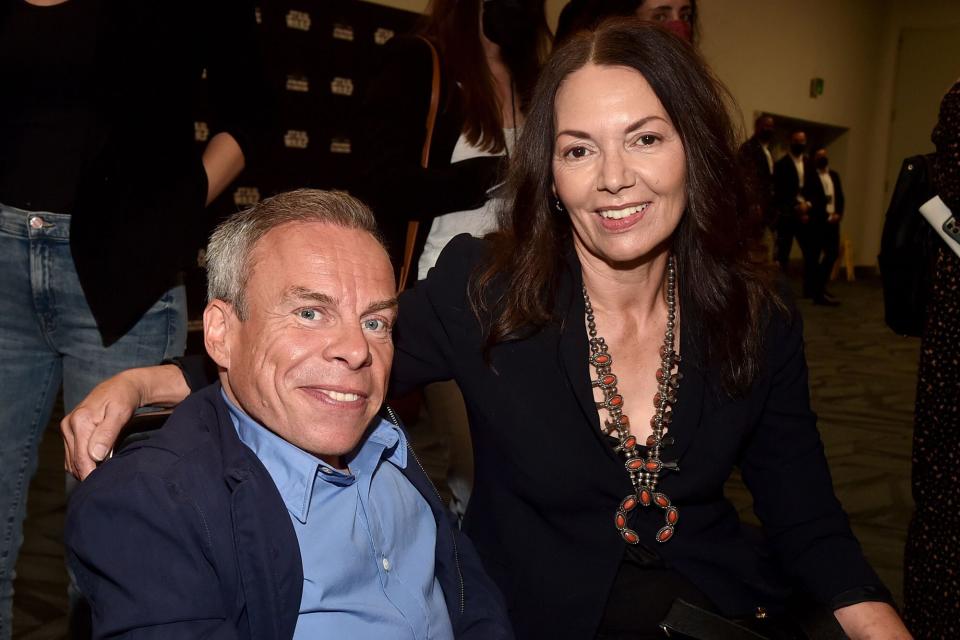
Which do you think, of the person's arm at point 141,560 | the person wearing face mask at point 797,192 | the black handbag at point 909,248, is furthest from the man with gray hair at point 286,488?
the person wearing face mask at point 797,192

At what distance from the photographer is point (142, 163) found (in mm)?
1738

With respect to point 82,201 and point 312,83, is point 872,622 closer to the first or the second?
point 82,201

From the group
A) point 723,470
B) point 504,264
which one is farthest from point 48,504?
point 723,470

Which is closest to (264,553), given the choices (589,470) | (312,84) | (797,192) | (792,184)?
(589,470)

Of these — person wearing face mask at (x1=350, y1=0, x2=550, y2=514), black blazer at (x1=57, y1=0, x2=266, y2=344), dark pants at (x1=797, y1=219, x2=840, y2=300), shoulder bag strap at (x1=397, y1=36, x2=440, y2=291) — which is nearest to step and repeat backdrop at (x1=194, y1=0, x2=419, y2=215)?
person wearing face mask at (x1=350, y1=0, x2=550, y2=514)

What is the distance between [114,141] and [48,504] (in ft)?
8.16

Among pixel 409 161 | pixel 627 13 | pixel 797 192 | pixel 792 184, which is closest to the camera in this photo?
pixel 409 161

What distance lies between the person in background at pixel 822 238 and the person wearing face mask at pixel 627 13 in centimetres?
916

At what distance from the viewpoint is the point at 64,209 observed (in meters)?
1.69

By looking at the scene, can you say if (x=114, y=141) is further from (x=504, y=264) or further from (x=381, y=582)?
(x=381, y=582)

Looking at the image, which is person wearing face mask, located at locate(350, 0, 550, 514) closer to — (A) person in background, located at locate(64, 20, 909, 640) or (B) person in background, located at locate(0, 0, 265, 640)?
(A) person in background, located at locate(64, 20, 909, 640)

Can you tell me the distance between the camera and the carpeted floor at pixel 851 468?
2.89 metres

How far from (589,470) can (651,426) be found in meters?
0.17

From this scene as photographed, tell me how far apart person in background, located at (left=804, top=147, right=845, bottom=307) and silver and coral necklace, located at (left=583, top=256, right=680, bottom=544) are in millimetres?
10088
